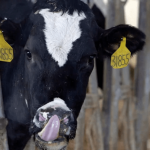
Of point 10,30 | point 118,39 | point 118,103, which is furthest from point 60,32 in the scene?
point 118,103

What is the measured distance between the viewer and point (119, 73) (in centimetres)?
353

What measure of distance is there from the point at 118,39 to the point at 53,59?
0.74 metres

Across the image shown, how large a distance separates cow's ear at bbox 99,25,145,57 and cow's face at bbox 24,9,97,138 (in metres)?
0.23

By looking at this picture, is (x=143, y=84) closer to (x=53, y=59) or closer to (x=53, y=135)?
(x=53, y=59)

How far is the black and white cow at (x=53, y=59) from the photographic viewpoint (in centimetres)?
193


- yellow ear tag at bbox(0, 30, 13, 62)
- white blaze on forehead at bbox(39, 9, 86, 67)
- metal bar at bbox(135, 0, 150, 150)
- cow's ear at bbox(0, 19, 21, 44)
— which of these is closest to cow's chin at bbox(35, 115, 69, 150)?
white blaze on forehead at bbox(39, 9, 86, 67)

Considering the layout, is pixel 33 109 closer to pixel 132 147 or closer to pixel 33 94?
pixel 33 94

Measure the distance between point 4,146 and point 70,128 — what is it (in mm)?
705

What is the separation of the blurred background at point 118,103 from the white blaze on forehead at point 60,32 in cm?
114

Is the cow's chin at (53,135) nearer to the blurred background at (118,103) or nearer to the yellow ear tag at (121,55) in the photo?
the yellow ear tag at (121,55)

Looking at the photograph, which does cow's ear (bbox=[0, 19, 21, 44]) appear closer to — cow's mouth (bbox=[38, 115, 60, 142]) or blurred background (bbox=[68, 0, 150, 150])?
cow's mouth (bbox=[38, 115, 60, 142])

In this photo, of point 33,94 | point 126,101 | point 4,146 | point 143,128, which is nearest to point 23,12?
point 33,94

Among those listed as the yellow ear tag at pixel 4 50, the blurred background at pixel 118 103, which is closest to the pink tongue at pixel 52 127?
the yellow ear tag at pixel 4 50

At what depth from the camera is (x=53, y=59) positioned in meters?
1.99
